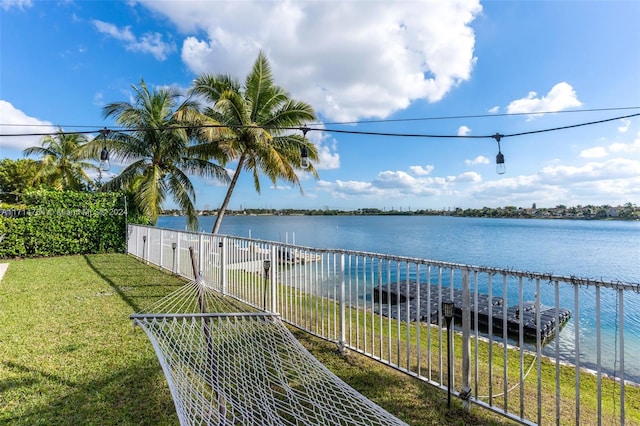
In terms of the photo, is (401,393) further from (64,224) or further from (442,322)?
(64,224)

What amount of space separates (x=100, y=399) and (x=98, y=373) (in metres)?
0.51

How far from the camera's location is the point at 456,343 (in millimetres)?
4707

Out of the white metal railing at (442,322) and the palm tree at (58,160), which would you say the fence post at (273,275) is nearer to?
the white metal railing at (442,322)

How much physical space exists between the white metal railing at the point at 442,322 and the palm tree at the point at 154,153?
3.24m

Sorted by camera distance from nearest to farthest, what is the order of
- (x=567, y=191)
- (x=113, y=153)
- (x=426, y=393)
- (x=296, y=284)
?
(x=426, y=393)
(x=296, y=284)
(x=113, y=153)
(x=567, y=191)

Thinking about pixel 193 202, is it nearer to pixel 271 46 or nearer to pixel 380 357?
pixel 271 46

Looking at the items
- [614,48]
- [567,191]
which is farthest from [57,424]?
[567,191]

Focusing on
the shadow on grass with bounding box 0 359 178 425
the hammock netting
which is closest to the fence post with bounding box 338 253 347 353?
the hammock netting

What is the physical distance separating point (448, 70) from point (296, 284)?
30.9 feet

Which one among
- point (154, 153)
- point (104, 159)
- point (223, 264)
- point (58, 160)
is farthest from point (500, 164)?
point (58, 160)

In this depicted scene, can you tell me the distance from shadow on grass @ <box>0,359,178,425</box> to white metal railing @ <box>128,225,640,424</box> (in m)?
1.84

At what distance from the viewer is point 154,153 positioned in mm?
12148

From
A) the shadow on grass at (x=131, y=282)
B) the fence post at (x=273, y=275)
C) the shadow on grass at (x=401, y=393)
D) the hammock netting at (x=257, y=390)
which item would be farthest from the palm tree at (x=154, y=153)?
the shadow on grass at (x=401, y=393)

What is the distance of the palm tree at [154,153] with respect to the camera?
1130 cm
